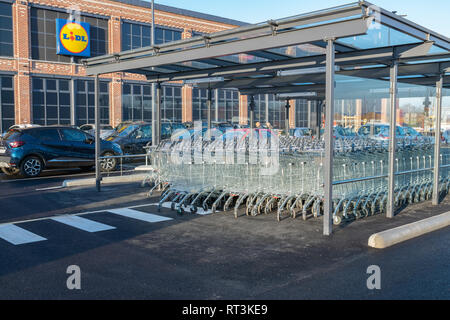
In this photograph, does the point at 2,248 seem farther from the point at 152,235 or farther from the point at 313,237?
the point at 313,237

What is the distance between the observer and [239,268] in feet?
17.8

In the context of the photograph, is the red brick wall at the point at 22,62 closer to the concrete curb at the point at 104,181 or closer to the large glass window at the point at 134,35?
the large glass window at the point at 134,35

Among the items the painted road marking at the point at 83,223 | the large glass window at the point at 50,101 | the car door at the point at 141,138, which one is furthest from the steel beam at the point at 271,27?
the large glass window at the point at 50,101

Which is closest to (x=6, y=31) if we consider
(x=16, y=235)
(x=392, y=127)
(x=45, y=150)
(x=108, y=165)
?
(x=45, y=150)

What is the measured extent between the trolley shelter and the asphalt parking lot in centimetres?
94

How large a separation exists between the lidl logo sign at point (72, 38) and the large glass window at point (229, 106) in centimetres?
1213

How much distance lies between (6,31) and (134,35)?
30.4 ft

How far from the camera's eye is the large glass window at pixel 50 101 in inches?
1206

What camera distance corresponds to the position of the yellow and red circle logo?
3136 cm

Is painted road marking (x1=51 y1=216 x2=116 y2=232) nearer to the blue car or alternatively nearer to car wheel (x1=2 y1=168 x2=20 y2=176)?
the blue car

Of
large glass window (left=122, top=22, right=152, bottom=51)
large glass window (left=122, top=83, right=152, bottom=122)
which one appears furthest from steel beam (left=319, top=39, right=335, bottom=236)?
large glass window (left=122, top=22, right=152, bottom=51)

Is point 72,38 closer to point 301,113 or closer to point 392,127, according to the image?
point 301,113
